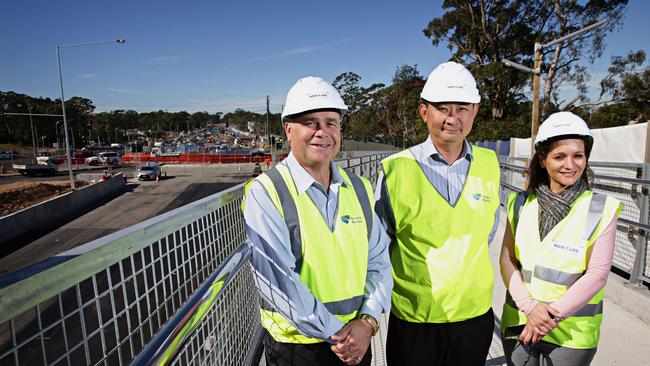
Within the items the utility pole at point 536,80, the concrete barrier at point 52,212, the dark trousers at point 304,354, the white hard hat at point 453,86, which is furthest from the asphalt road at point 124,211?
the utility pole at point 536,80

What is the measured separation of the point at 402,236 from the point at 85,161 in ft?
204

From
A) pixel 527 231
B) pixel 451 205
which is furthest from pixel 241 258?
pixel 527 231

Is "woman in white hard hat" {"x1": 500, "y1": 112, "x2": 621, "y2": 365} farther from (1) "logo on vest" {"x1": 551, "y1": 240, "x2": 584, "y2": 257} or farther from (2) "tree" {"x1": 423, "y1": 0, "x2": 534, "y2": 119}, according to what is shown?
(2) "tree" {"x1": 423, "y1": 0, "x2": 534, "y2": 119}

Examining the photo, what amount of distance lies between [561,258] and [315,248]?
121cm

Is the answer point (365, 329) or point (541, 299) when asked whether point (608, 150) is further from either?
point (365, 329)

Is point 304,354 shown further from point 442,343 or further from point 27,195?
point 27,195

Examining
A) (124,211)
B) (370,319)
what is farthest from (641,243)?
(124,211)

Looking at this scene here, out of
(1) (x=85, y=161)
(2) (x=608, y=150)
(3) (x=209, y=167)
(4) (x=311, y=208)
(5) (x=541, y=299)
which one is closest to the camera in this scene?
(4) (x=311, y=208)

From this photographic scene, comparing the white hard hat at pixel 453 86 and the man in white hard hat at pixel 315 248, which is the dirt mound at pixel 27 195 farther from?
the white hard hat at pixel 453 86

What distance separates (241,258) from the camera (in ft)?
6.71

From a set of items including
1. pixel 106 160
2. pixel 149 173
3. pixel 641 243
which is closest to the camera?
pixel 641 243

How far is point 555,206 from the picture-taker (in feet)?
6.44

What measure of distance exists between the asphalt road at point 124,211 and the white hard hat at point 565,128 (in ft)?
28.2

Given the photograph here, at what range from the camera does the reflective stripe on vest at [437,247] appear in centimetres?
200
